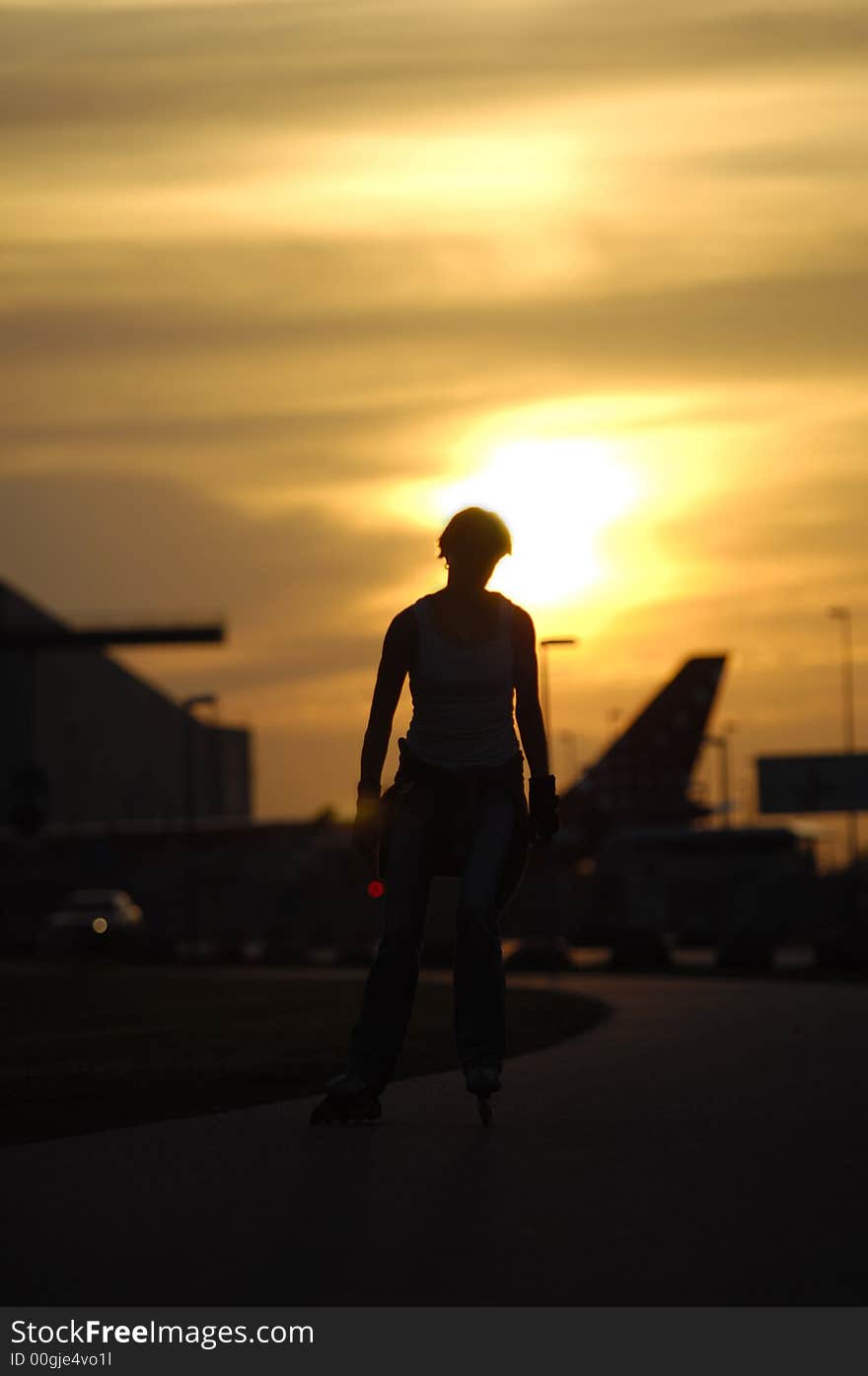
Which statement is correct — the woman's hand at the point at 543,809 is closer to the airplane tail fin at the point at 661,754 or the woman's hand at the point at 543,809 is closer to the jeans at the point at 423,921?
the jeans at the point at 423,921

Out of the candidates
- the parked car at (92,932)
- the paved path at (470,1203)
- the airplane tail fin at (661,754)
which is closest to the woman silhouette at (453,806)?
the paved path at (470,1203)

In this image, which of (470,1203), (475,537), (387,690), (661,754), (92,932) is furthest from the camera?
(661,754)

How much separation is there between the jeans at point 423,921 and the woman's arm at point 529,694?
363mm

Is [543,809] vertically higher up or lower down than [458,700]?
lower down

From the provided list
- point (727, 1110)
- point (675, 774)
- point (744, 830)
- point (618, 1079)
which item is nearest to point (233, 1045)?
point (618, 1079)

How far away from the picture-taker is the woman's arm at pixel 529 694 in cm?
848

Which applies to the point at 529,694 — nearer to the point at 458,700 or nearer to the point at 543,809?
the point at 458,700

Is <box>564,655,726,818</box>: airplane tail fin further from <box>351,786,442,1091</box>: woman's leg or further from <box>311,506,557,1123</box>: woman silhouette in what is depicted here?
<box>351,786,442,1091</box>: woman's leg

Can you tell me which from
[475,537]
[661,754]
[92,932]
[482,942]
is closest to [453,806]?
[482,942]

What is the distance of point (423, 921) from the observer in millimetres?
8289

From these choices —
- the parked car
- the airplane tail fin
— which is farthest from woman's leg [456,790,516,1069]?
the airplane tail fin

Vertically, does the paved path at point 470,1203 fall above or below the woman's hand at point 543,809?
below

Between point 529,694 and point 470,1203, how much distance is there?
9.46ft

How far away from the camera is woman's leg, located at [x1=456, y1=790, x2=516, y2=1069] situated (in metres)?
8.05
